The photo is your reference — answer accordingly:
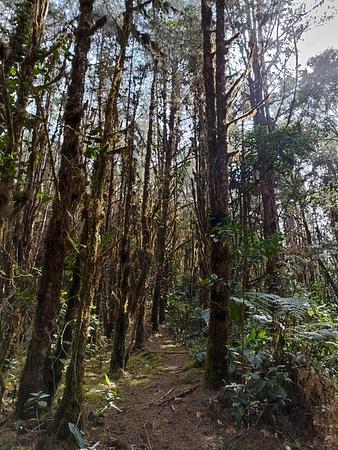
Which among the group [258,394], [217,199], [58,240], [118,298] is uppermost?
[217,199]

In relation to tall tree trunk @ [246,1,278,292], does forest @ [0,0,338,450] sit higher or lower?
lower

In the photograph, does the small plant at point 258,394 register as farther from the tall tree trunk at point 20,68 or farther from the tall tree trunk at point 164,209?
the tall tree trunk at point 164,209

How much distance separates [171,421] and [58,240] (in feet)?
8.37

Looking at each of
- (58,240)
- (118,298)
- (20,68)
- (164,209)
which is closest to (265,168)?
(118,298)

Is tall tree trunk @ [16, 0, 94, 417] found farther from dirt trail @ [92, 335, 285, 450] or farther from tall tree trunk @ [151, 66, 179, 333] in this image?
tall tree trunk @ [151, 66, 179, 333]

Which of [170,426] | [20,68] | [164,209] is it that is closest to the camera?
[20,68]

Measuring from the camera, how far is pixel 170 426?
418cm

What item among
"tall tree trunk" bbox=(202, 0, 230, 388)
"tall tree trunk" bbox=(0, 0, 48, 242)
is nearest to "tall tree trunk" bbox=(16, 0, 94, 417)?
"tall tree trunk" bbox=(0, 0, 48, 242)

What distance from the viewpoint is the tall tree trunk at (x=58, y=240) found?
11.9 ft

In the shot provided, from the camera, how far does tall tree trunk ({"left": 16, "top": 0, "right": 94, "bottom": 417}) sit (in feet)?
11.9

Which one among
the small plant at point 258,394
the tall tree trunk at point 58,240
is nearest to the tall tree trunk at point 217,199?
the small plant at point 258,394

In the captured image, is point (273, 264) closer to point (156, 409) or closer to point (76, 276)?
point (156, 409)

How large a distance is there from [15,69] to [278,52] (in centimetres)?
955

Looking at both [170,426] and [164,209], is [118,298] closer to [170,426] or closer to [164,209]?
[170,426]
